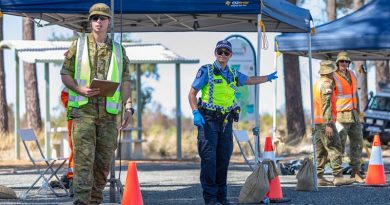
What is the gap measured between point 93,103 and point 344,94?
615cm

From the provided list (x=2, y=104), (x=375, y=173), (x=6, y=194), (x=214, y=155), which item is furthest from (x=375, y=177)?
(x=2, y=104)

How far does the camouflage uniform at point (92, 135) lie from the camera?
9.73 metres

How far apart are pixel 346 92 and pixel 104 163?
6021 mm

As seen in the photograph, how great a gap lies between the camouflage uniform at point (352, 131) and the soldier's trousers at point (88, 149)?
573 centimetres

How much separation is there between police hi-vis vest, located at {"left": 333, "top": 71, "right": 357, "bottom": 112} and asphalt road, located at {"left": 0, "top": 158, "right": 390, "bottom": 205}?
1.20 metres

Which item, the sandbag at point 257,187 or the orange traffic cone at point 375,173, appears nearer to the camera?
the sandbag at point 257,187

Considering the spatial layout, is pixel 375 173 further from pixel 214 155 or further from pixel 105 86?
pixel 105 86

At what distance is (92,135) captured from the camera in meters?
9.77

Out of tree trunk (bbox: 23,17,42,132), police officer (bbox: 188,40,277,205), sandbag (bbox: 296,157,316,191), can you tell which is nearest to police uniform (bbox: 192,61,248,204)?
police officer (bbox: 188,40,277,205)

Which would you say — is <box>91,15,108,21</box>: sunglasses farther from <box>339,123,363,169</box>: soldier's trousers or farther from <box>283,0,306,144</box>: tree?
<box>283,0,306,144</box>: tree

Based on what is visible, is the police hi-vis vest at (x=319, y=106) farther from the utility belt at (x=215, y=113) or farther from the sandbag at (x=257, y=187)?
the utility belt at (x=215, y=113)

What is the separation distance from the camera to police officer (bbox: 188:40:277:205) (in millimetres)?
11117

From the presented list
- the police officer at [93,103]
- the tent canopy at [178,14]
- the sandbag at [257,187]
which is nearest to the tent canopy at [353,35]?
the tent canopy at [178,14]

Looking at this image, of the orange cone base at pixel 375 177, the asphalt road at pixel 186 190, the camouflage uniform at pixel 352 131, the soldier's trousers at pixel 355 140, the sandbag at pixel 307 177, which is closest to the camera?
the asphalt road at pixel 186 190
